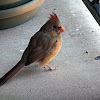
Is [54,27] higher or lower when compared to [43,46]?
higher

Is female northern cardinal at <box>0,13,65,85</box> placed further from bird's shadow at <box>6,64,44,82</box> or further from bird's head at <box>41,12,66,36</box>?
bird's shadow at <box>6,64,44,82</box>

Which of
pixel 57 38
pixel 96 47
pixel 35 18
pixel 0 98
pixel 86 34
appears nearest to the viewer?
pixel 0 98

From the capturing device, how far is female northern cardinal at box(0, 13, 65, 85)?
309cm

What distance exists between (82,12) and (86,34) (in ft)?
2.45

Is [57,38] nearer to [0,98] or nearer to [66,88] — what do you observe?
[66,88]

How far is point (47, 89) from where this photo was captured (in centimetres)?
305

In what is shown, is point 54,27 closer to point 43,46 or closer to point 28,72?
point 43,46

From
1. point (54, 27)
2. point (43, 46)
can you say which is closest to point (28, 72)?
point (43, 46)

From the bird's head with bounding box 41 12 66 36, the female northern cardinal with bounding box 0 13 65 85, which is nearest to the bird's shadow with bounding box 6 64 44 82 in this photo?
the female northern cardinal with bounding box 0 13 65 85

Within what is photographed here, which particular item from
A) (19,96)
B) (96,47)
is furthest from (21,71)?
(96,47)

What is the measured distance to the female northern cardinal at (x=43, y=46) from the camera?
309 cm

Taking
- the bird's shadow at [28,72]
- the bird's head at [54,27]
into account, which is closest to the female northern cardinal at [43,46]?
the bird's head at [54,27]

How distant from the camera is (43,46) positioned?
3.14 m

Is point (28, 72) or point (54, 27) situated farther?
point (28, 72)
